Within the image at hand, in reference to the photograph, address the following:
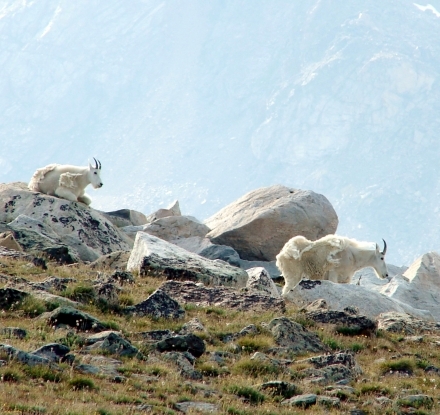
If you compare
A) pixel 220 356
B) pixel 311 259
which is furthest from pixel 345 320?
pixel 311 259

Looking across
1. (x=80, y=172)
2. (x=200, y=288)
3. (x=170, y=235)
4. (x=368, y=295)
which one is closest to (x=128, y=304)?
(x=200, y=288)

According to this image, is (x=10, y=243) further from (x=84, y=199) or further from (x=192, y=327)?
(x=84, y=199)

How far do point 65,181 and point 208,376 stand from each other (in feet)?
50.7

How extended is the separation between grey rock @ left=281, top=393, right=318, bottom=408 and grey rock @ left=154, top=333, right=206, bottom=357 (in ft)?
5.57

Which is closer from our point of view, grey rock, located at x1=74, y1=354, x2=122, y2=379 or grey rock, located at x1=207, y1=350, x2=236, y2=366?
grey rock, located at x1=74, y1=354, x2=122, y2=379

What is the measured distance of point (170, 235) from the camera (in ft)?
91.0

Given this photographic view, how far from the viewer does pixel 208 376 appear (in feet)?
33.0

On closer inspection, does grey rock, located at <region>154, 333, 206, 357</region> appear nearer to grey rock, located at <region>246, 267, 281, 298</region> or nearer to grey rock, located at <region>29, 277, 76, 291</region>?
grey rock, located at <region>29, 277, 76, 291</region>

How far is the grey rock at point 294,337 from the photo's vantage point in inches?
458

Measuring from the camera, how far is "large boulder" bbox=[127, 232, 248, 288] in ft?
52.9

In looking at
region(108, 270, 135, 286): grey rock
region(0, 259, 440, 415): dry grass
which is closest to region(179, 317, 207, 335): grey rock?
region(0, 259, 440, 415): dry grass

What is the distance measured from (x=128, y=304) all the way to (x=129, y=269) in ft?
12.3

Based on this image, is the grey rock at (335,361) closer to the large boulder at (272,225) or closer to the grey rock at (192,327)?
the grey rock at (192,327)

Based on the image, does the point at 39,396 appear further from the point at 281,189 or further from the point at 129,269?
the point at 281,189
